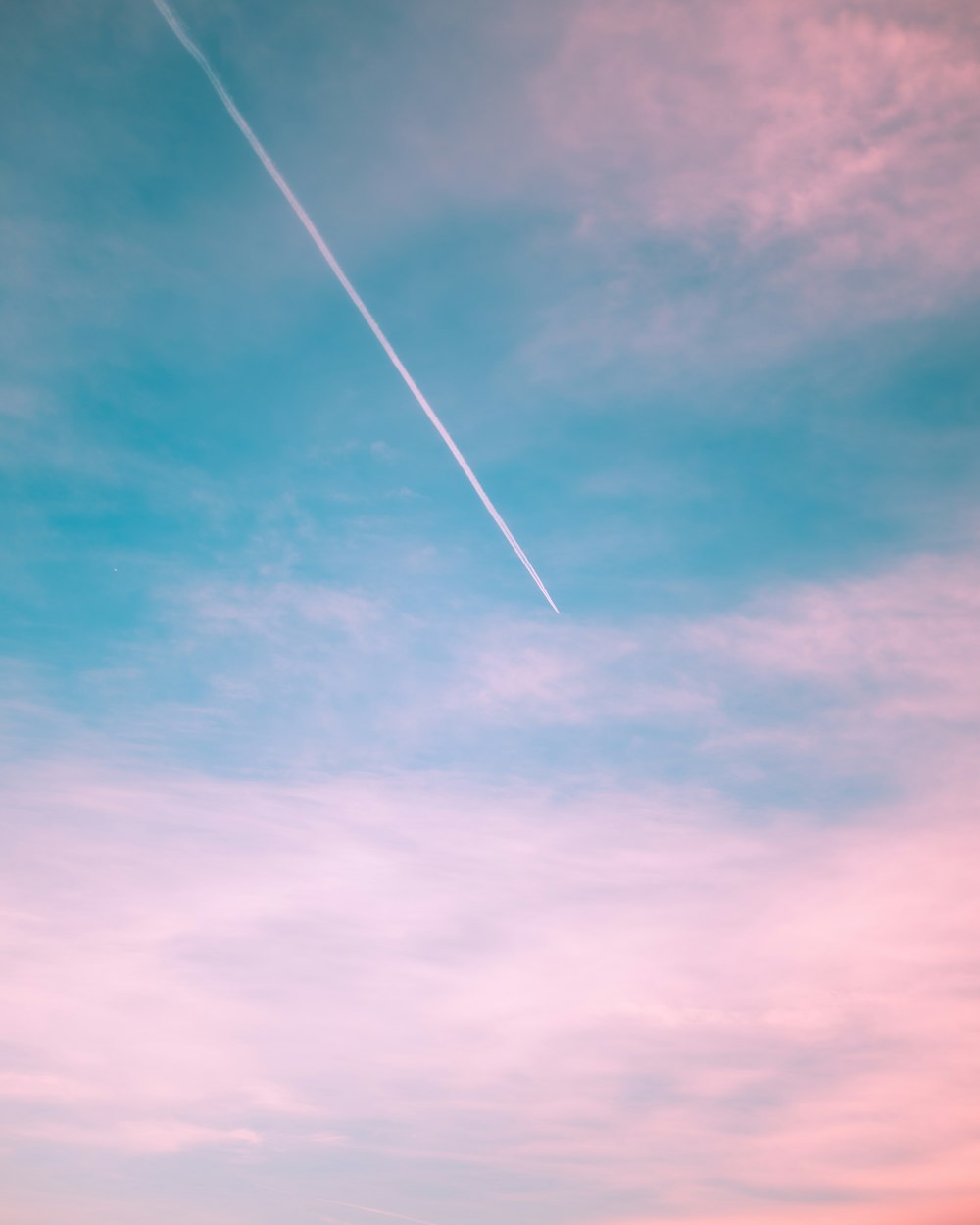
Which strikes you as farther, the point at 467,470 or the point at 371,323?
the point at 467,470

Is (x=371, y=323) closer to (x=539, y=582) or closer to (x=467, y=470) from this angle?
(x=467, y=470)

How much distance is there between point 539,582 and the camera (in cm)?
11619

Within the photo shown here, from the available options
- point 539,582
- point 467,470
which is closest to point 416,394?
point 467,470

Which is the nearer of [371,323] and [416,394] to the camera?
[371,323]

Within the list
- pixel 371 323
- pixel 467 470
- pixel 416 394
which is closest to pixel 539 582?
pixel 467 470

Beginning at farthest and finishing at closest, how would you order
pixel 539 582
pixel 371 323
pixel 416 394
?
1. pixel 539 582
2. pixel 416 394
3. pixel 371 323

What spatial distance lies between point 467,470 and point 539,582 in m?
20.4

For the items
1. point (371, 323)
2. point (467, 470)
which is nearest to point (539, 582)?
point (467, 470)

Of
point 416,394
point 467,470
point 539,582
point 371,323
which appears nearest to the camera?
point 371,323

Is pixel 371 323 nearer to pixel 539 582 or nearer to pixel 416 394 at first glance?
pixel 416 394

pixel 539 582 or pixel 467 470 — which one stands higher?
pixel 467 470

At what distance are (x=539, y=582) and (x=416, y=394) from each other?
3276cm

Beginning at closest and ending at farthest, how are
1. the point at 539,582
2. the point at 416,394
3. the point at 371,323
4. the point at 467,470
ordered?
the point at 371,323
the point at 416,394
the point at 467,470
the point at 539,582

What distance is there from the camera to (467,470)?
351ft
